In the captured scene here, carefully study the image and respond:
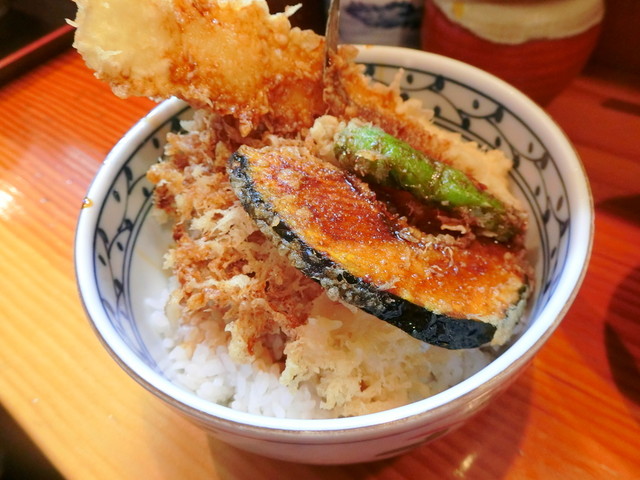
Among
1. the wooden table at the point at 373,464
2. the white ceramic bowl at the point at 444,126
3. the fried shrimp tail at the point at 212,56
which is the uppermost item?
the fried shrimp tail at the point at 212,56

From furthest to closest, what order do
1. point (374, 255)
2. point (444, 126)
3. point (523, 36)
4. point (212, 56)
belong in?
point (523, 36), point (444, 126), point (212, 56), point (374, 255)

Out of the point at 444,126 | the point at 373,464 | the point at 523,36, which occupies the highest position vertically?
the point at 523,36

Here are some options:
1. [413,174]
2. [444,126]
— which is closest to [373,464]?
[413,174]

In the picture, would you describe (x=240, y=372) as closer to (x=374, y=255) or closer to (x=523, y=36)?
(x=374, y=255)

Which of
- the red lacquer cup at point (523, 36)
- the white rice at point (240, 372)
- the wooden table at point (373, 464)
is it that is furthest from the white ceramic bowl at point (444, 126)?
the red lacquer cup at point (523, 36)

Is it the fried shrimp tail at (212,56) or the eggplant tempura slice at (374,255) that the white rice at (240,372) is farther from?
the fried shrimp tail at (212,56)

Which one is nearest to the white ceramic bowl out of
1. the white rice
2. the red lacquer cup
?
the white rice

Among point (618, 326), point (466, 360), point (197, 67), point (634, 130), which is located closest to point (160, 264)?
point (197, 67)
